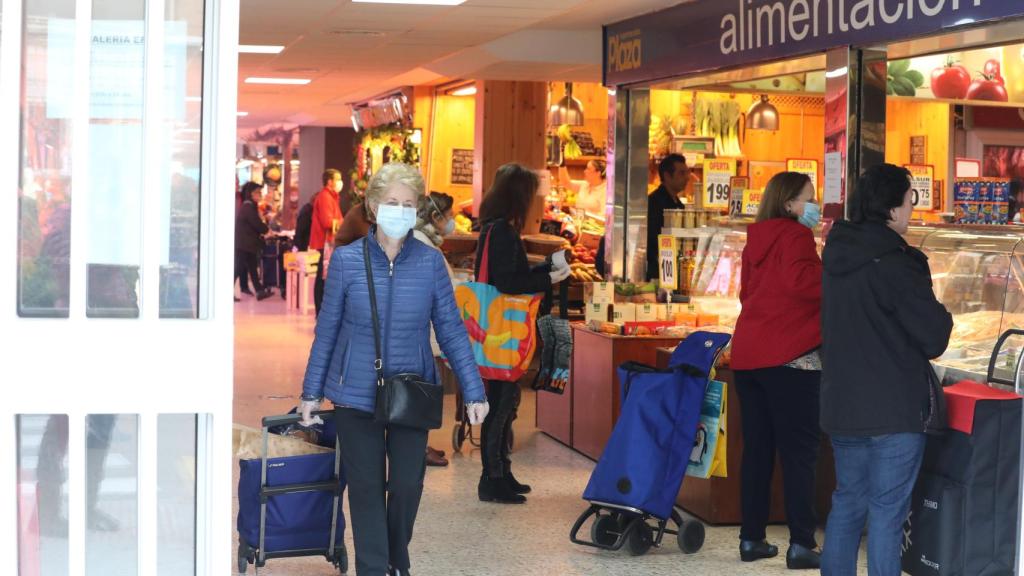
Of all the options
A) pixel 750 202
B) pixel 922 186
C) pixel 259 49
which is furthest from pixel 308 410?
pixel 259 49

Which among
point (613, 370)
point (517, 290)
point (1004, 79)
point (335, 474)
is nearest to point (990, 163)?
point (1004, 79)

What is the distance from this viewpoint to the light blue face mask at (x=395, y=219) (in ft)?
14.7

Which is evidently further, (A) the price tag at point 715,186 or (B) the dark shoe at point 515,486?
(A) the price tag at point 715,186

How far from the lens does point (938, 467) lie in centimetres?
454

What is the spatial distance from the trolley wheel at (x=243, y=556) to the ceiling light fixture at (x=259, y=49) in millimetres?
6531

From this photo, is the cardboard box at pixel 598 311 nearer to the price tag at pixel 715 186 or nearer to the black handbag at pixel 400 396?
the price tag at pixel 715 186

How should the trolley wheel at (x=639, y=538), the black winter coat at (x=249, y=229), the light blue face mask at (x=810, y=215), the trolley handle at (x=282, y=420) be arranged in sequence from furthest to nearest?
the black winter coat at (x=249, y=229) → the trolley wheel at (x=639, y=538) → the light blue face mask at (x=810, y=215) → the trolley handle at (x=282, y=420)

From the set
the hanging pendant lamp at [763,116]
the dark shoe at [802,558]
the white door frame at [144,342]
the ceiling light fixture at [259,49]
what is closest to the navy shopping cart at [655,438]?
the dark shoe at [802,558]

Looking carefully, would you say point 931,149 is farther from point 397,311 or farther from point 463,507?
point 397,311

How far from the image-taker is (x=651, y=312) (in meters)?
7.50

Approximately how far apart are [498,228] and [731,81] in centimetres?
250

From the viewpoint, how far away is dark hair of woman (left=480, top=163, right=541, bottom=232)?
6465 mm

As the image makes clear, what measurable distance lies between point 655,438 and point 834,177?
1.78 meters

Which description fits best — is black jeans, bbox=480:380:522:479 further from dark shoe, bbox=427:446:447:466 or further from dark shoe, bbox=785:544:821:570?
dark shoe, bbox=785:544:821:570
